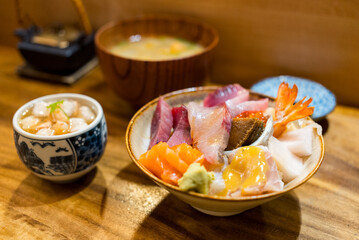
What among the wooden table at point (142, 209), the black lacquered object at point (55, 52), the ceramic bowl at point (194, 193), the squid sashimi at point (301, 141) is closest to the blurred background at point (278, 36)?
the black lacquered object at point (55, 52)

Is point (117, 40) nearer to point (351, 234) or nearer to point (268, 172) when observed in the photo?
point (268, 172)

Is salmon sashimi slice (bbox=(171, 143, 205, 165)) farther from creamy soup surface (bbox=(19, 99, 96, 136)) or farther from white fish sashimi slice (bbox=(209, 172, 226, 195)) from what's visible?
creamy soup surface (bbox=(19, 99, 96, 136))

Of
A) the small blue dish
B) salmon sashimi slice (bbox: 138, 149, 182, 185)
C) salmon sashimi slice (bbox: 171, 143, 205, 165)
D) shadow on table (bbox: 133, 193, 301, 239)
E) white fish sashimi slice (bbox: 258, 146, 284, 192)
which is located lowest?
shadow on table (bbox: 133, 193, 301, 239)

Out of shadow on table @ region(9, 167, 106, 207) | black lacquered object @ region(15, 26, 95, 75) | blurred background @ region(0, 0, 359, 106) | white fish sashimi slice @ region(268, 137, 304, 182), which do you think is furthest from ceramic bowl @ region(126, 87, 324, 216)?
black lacquered object @ region(15, 26, 95, 75)

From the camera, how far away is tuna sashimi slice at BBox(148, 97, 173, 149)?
104cm

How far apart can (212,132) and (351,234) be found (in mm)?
490

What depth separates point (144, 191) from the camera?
1108 millimetres

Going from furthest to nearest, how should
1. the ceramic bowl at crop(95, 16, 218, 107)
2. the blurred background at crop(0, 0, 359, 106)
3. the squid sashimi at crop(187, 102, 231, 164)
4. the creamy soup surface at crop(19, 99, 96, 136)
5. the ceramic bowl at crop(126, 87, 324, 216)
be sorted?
the blurred background at crop(0, 0, 359, 106) → the ceramic bowl at crop(95, 16, 218, 107) → the creamy soup surface at crop(19, 99, 96, 136) → the squid sashimi at crop(187, 102, 231, 164) → the ceramic bowl at crop(126, 87, 324, 216)

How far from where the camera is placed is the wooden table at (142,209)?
96 centimetres

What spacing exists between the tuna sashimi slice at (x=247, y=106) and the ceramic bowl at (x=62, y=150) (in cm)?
41

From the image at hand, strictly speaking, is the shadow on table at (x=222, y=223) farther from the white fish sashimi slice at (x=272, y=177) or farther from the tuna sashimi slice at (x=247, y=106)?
the tuna sashimi slice at (x=247, y=106)

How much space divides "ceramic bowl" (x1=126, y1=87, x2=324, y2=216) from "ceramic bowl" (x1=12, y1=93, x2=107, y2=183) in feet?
0.39

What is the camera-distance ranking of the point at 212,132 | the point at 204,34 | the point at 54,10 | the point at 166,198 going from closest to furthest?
the point at 212,132 → the point at 166,198 → the point at 204,34 → the point at 54,10

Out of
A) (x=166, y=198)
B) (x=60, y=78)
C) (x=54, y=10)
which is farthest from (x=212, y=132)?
(x=54, y=10)
